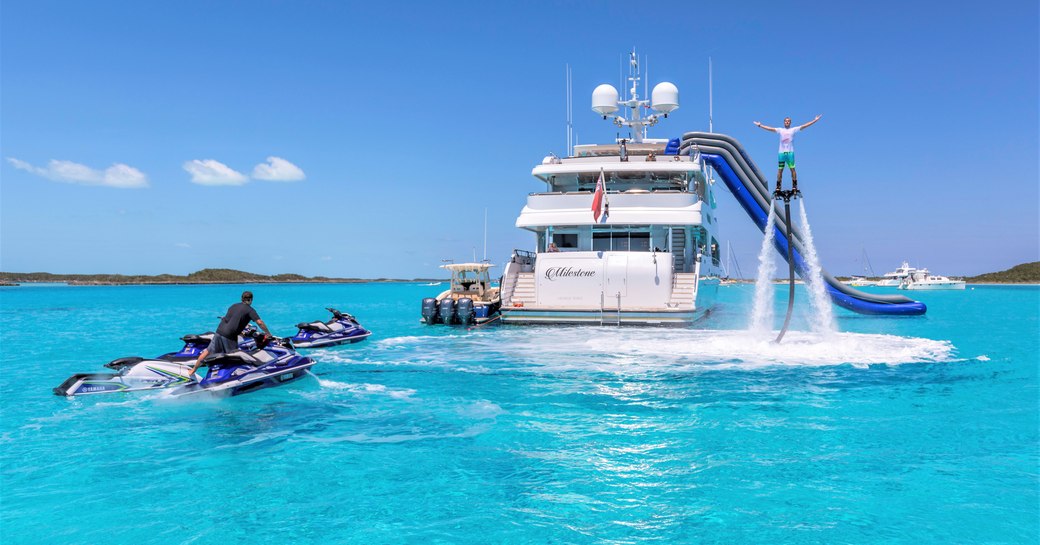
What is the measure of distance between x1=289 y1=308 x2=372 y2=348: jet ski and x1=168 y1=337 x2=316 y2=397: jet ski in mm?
6482

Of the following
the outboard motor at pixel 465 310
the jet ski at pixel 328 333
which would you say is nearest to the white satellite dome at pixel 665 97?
the outboard motor at pixel 465 310

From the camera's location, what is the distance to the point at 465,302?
92.3ft

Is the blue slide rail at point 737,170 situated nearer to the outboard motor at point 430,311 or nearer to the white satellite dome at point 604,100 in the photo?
the white satellite dome at point 604,100

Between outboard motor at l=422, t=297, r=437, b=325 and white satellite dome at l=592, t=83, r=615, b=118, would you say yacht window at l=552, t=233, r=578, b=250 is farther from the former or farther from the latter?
white satellite dome at l=592, t=83, r=615, b=118

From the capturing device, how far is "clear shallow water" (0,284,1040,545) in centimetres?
634

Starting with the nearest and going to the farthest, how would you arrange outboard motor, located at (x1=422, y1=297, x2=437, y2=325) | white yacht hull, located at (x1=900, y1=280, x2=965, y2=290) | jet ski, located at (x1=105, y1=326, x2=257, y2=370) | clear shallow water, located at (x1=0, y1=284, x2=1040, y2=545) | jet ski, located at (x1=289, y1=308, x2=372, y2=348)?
1. clear shallow water, located at (x1=0, y1=284, x2=1040, y2=545)
2. jet ski, located at (x1=105, y1=326, x2=257, y2=370)
3. jet ski, located at (x1=289, y1=308, x2=372, y2=348)
4. outboard motor, located at (x1=422, y1=297, x2=437, y2=325)
5. white yacht hull, located at (x1=900, y1=280, x2=965, y2=290)

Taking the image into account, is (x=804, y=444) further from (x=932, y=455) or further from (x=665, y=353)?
(x=665, y=353)

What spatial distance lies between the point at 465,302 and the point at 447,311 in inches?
37.3

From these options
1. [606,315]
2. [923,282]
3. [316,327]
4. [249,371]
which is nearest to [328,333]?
[316,327]

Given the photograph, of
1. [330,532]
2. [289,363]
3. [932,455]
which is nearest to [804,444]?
[932,455]

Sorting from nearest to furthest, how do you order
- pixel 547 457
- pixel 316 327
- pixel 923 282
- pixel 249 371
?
pixel 547 457 → pixel 249 371 → pixel 316 327 → pixel 923 282

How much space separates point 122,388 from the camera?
12.3 meters

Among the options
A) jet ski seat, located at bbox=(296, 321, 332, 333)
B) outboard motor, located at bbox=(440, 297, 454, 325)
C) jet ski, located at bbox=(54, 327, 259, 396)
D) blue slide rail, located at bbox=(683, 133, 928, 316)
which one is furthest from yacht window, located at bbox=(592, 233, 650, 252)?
jet ski, located at bbox=(54, 327, 259, 396)

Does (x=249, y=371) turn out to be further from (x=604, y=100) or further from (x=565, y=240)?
(x=604, y=100)
